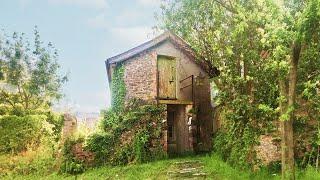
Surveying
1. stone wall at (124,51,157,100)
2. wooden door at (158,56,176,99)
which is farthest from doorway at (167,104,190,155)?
stone wall at (124,51,157,100)

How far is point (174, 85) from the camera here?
2244 cm

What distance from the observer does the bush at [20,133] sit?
21266mm

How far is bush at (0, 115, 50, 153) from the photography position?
2127cm

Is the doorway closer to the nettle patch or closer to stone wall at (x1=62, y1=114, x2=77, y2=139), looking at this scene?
the nettle patch

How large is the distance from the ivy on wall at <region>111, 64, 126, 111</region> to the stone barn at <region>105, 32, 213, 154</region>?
0.23 meters

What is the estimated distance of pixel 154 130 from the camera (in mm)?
19781

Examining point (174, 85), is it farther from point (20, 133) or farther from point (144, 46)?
point (20, 133)

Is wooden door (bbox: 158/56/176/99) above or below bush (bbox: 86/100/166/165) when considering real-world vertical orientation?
above

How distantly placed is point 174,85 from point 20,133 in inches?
358

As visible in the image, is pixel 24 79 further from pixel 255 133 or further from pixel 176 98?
pixel 255 133

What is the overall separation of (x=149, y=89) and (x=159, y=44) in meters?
2.73

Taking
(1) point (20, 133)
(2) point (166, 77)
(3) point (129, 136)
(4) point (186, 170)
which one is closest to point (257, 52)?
(4) point (186, 170)

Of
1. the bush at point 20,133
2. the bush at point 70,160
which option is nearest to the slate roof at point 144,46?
the bush at point 70,160

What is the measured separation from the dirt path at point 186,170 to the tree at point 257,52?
1.54 meters
